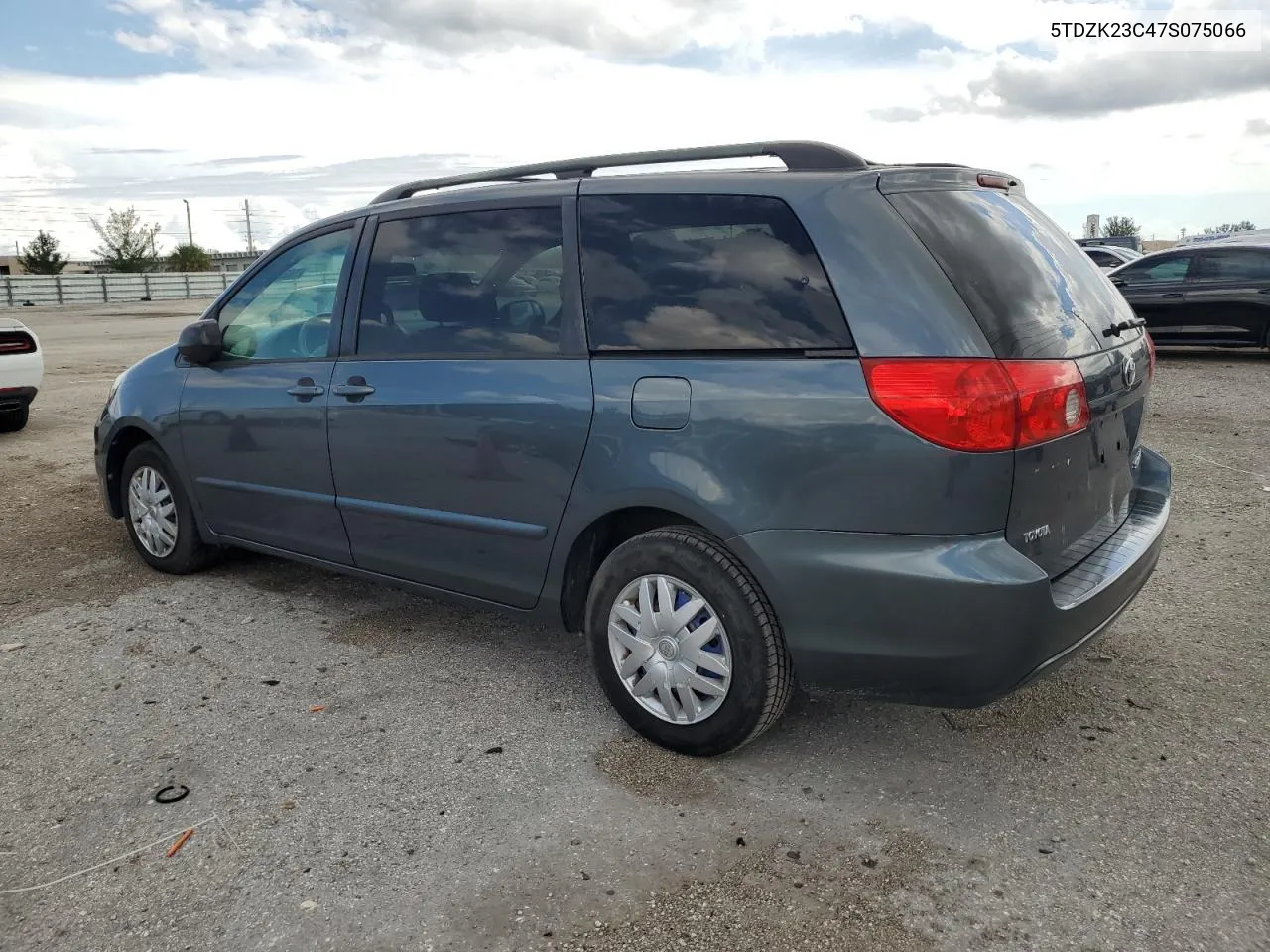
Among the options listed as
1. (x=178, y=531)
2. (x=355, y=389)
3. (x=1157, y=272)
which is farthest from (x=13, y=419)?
(x=1157, y=272)

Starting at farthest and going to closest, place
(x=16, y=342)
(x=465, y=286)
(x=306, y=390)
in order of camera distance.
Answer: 1. (x=16, y=342)
2. (x=306, y=390)
3. (x=465, y=286)

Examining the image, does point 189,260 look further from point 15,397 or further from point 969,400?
point 969,400

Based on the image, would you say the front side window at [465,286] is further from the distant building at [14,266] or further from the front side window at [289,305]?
the distant building at [14,266]

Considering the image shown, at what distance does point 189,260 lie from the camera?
3169 inches

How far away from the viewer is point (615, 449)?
10.9 ft

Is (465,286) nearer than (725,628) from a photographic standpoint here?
No

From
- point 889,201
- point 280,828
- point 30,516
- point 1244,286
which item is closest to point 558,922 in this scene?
point 280,828

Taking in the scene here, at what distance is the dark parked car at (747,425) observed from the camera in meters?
2.85

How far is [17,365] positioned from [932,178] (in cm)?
860

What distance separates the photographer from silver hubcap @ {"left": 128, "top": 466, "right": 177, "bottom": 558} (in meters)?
5.23

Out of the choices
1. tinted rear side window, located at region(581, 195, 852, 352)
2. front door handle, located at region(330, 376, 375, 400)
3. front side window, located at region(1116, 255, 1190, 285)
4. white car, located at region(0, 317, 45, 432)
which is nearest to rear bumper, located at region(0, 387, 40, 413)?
white car, located at region(0, 317, 45, 432)

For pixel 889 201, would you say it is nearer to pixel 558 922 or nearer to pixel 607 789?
pixel 607 789

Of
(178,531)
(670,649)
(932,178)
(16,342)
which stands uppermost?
(932,178)

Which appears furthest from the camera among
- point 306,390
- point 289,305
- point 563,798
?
point 289,305
